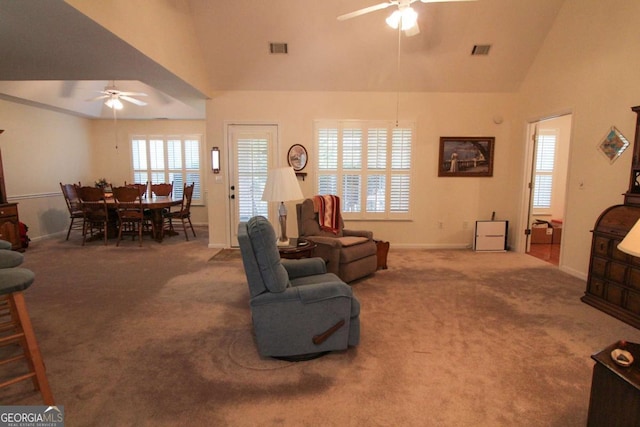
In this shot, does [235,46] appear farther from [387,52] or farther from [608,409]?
[608,409]

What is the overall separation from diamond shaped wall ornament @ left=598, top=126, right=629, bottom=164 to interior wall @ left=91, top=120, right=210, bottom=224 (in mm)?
7109

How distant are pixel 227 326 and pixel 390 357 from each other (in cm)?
138

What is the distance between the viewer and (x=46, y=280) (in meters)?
3.83

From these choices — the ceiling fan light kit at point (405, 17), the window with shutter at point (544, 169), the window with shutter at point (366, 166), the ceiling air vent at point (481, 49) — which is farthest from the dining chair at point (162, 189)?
the window with shutter at point (544, 169)

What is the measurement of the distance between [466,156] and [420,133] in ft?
2.84

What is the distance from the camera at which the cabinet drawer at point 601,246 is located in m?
3.06

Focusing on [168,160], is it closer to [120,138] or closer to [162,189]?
[162,189]

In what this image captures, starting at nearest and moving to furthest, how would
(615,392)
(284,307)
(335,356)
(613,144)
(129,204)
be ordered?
1. (615,392)
2. (284,307)
3. (335,356)
4. (613,144)
5. (129,204)

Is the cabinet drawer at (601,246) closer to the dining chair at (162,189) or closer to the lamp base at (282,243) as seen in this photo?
the lamp base at (282,243)

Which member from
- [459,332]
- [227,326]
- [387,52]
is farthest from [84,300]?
[387,52]

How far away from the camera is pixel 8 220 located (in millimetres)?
4793

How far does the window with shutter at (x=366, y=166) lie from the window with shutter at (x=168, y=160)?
372 cm

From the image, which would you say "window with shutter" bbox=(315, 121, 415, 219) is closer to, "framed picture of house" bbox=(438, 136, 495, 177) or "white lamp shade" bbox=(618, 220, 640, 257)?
"framed picture of house" bbox=(438, 136, 495, 177)

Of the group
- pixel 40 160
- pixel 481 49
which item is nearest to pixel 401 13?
pixel 481 49
